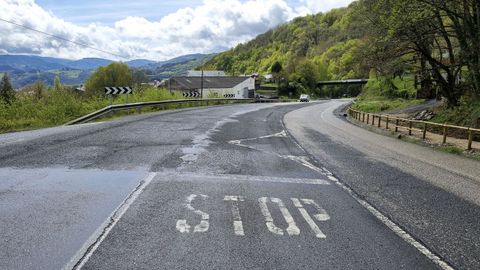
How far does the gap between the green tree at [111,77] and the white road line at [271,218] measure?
95.5 meters

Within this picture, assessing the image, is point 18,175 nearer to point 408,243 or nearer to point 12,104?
point 408,243

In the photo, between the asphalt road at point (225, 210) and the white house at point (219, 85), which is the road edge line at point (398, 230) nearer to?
the asphalt road at point (225, 210)

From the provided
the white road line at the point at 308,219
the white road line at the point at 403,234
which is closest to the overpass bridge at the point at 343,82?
the white road line at the point at 403,234

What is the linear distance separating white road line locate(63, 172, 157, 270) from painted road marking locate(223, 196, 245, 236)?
1531 millimetres

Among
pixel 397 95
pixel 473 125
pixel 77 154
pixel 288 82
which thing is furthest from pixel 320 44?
pixel 77 154

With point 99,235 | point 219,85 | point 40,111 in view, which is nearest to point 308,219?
point 99,235

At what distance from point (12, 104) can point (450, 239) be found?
2017cm

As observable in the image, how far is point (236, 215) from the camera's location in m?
6.31

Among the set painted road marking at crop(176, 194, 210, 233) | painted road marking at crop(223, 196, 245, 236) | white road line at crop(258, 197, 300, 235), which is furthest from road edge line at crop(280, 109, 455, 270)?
painted road marking at crop(176, 194, 210, 233)

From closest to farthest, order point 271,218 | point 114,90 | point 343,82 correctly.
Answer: point 271,218
point 114,90
point 343,82

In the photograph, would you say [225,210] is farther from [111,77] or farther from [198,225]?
[111,77]

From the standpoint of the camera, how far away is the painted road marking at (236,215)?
5.61m

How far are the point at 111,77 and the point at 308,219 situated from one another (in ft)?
325

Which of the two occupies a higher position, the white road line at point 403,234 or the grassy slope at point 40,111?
the white road line at point 403,234
